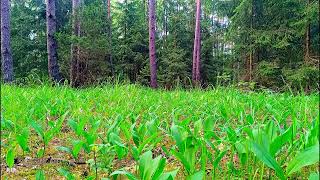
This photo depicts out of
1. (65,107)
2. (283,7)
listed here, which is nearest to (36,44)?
(283,7)

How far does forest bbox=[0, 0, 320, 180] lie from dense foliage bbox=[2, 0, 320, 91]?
0.06m

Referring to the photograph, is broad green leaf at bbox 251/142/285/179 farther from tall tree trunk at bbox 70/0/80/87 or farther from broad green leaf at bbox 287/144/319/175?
tall tree trunk at bbox 70/0/80/87

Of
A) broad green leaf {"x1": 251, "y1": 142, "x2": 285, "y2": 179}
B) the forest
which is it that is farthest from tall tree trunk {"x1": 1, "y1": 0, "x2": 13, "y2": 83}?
broad green leaf {"x1": 251, "y1": 142, "x2": 285, "y2": 179}

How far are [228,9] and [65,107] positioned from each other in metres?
16.8

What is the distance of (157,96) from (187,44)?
59.2ft

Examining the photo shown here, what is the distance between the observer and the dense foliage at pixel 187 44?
12.6 metres

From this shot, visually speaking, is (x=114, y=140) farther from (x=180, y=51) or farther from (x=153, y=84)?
(x=180, y=51)

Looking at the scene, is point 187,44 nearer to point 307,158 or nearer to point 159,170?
point 159,170

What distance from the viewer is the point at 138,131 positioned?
179cm

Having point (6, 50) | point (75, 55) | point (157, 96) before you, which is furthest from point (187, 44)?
point (157, 96)

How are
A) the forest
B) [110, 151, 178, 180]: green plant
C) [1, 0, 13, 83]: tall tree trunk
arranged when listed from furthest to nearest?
[1, 0, 13, 83]: tall tree trunk < the forest < [110, 151, 178, 180]: green plant

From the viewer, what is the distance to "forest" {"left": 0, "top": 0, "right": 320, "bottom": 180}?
1.39 meters

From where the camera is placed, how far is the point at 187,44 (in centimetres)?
2247

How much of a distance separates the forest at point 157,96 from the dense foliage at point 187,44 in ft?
0.21
